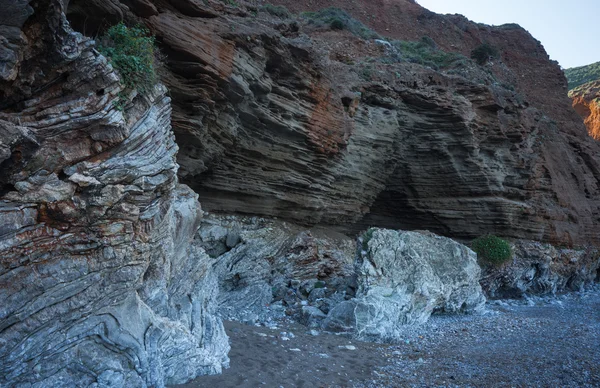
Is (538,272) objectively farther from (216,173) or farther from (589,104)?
(589,104)

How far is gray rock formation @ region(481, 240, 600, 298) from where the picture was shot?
15438mm

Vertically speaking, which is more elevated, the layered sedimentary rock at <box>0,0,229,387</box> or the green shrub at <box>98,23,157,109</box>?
the green shrub at <box>98,23,157,109</box>

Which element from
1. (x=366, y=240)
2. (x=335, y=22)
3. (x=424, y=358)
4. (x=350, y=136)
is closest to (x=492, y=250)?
(x=350, y=136)

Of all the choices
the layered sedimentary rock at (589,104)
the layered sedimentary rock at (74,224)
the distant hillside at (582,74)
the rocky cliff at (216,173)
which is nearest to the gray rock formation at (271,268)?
the rocky cliff at (216,173)

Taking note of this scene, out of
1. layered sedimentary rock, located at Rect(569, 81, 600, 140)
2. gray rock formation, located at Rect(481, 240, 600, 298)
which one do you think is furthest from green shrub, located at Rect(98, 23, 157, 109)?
layered sedimentary rock, located at Rect(569, 81, 600, 140)

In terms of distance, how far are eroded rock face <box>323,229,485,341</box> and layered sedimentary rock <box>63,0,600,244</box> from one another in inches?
168

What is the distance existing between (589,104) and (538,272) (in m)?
38.7

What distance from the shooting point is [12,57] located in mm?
3598

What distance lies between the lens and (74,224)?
401 centimetres

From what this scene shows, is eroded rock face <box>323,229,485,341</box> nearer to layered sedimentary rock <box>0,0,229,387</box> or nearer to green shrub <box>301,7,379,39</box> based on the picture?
layered sedimentary rock <box>0,0,229,387</box>

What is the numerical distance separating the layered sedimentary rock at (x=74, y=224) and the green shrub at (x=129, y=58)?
240mm

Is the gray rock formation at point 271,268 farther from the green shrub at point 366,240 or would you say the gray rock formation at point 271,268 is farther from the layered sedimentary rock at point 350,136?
the green shrub at point 366,240

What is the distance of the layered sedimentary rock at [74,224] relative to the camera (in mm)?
3580

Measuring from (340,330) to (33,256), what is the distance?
594 cm
